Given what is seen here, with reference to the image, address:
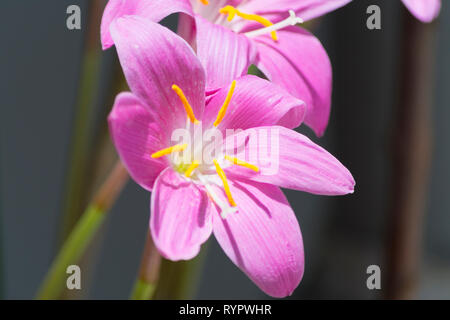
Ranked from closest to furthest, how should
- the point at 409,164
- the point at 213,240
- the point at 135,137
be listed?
the point at 135,137 < the point at 409,164 < the point at 213,240

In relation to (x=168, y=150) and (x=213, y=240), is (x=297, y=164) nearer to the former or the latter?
(x=168, y=150)

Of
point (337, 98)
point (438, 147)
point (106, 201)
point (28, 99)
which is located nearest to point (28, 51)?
point (28, 99)

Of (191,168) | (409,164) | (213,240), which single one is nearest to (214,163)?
(191,168)

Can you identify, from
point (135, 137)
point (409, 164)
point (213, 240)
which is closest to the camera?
point (135, 137)

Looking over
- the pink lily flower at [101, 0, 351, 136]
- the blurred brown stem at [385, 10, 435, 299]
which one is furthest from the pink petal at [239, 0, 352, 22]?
the blurred brown stem at [385, 10, 435, 299]

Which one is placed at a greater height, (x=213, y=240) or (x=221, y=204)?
(x=221, y=204)

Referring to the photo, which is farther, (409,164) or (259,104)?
(409,164)

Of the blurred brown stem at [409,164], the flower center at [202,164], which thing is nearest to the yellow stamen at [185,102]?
the flower center at [202,164]

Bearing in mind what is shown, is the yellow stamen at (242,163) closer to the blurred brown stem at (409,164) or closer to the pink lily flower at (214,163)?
the pink lily flower at (214,163)
